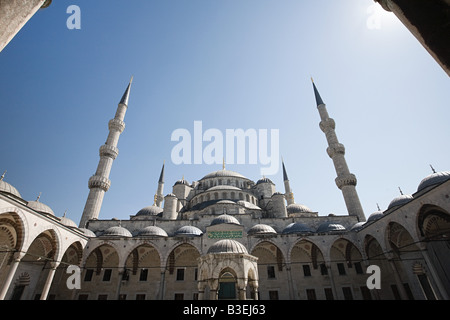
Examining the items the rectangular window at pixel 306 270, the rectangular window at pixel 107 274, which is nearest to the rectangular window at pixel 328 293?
the rectangular window at pixel 306 270

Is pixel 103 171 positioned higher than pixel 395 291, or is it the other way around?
pixel 103 171

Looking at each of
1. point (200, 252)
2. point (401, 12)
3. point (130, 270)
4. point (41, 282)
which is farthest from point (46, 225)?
point (401, 12)

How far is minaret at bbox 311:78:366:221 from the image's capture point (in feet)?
71.0

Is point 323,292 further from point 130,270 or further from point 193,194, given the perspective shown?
point 193,194

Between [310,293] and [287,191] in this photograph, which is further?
[287,191]

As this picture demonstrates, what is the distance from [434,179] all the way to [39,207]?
2668 cm

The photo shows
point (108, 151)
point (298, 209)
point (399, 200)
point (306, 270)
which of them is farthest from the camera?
point (298, 209)

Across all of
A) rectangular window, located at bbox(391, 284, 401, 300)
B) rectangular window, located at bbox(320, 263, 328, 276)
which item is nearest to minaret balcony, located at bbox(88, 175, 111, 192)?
rectangular window, located at bbox(320, 263, 328, 276)

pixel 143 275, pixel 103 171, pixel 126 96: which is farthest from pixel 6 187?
→ pixel 126 96

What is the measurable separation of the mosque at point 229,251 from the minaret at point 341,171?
0.11 metres

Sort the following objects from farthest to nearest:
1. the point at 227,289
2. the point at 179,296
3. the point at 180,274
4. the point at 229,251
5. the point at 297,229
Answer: the point at 297,229
the point at 180,274
the point at 179,296
the point at 227,289
the point at 229,251

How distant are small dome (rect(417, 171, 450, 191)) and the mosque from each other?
86mm

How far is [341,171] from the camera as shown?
22969mm

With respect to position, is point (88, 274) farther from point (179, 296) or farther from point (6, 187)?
point (6, 187)
